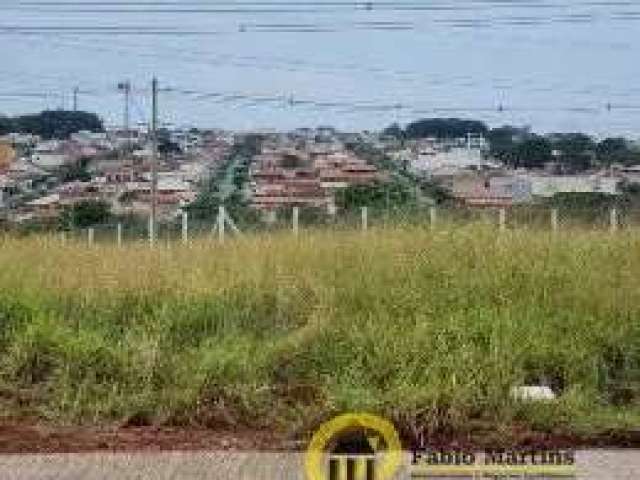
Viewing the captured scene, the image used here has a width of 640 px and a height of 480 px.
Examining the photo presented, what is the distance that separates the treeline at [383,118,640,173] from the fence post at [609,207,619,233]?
349 inches

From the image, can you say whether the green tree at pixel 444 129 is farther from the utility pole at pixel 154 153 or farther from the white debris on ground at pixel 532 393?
the white debris on ground at pixel 532 393

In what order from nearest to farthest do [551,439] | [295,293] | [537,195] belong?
1. [551,439]
2. [295,293]
3. [537,195]

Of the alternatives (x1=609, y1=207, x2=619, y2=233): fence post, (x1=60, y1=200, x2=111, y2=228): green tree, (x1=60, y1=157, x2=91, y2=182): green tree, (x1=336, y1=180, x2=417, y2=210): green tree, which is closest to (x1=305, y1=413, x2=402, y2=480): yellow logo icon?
(x1=609, y1=207, x2=619, y2=233): fence post

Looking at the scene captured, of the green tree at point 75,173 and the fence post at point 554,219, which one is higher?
the fence post at point 554,219

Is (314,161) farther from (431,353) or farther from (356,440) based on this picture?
(356,440)

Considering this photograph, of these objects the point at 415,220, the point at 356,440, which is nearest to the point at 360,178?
the point at 415,220

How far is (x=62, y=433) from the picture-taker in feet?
21.7

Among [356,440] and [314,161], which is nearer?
[356,440]

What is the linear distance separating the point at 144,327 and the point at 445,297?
206cm

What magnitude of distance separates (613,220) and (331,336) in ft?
18.1

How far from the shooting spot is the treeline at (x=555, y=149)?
23.0 metres

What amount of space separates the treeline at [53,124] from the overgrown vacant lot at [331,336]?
16661 millimetres

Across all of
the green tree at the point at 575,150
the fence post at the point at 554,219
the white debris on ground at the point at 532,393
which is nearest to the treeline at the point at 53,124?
the green tree at the point at 575,150

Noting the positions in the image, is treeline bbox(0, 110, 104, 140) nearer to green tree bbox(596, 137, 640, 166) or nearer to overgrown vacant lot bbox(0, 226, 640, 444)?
green tree bbox(596, 137, 640, 166)
